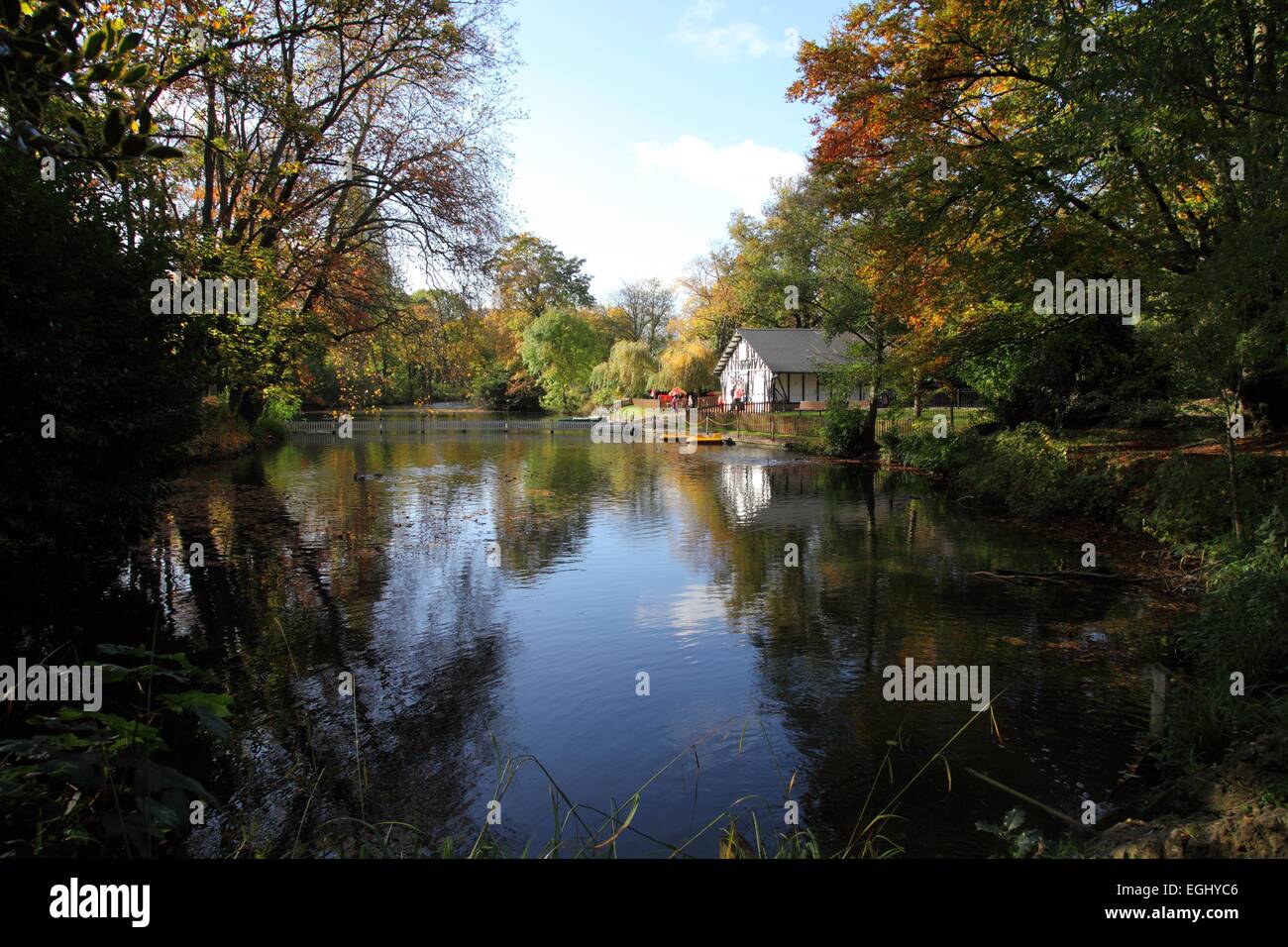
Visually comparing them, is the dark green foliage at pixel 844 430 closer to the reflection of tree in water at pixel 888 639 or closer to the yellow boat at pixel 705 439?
the yellow boat at pixel 705 439

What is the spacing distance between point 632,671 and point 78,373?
7774 mm

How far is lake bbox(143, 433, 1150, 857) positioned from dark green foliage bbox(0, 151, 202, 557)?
75.3 inches

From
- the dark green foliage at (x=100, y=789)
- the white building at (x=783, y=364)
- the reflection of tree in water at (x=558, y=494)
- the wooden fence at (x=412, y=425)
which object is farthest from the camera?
the white building at (x=783, y=364)

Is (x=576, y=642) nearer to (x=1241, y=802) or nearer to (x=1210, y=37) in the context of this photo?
(x=1241, y=802)

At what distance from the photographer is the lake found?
221 inches

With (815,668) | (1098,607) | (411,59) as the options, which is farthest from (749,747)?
(411,59)

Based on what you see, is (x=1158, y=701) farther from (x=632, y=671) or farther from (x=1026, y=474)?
(x=1026, y=474)

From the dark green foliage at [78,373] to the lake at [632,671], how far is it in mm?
1914

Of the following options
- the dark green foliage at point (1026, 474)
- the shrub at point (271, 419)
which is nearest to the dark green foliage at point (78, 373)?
the dark green foliage at point (1026, 474)

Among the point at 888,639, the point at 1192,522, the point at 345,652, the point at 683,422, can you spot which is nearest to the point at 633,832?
the point at 345,652

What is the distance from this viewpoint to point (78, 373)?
8.94 meters

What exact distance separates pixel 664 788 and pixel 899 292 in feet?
55.4

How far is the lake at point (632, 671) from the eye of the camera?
5.61 m
